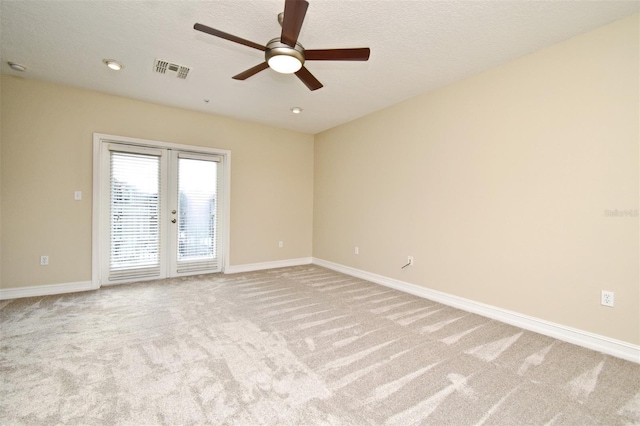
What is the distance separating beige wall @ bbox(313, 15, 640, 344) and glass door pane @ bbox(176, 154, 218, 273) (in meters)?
2.85

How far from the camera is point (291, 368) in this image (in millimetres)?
1977

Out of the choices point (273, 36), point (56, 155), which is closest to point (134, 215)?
point (56, 155)

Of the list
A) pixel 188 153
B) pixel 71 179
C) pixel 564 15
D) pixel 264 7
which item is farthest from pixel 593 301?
pixel 71 179

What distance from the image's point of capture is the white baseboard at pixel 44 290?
10.9ft

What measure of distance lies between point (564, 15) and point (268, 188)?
4385mm

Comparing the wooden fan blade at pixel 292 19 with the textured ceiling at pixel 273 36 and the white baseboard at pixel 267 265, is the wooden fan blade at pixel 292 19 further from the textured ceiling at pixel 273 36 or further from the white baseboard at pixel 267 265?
the white baseboard at pixel 267 265

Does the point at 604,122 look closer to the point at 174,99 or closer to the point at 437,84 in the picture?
the point at 437,84

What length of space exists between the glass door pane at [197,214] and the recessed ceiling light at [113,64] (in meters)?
1.50

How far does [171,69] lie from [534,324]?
4633mm

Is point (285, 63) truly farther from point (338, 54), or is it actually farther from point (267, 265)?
point (267, 265)

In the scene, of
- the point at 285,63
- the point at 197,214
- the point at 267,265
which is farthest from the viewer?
the point at 267,265

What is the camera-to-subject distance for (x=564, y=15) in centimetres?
216

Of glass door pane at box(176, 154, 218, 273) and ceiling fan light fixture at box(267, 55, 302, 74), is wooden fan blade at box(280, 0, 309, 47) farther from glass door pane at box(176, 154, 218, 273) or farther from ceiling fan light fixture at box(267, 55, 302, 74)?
glass door pane at box(176, 154, 218, 273)

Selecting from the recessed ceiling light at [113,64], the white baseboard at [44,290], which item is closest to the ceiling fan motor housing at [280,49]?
the recessed ceiling light at [113,64]
